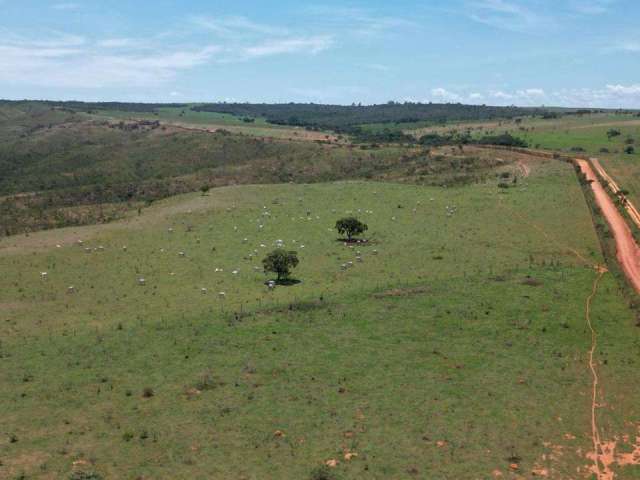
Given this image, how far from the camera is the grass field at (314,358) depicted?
1006 inches

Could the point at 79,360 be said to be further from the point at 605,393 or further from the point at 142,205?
the point at 142,205

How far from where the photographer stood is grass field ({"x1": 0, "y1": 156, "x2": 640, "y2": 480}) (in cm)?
2555

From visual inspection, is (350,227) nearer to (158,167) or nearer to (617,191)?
(617,191)

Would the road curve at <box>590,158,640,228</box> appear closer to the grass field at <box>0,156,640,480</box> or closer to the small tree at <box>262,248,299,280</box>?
the grass field at <box>0,156,640,480</box>

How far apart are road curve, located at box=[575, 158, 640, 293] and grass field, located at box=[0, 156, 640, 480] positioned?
87.5 inches

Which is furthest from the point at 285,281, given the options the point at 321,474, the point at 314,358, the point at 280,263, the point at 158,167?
the point at 158,167

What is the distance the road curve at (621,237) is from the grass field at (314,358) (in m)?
2.22

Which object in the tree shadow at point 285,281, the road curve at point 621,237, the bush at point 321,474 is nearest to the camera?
the bush at point 321,474

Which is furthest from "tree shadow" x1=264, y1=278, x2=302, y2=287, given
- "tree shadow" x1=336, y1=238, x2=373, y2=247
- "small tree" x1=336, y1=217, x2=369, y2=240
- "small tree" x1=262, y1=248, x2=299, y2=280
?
"small tree" x1=336, y1=217, x2=369, y2=240

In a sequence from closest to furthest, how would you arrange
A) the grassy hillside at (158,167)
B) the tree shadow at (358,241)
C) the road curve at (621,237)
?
the road curve at (621,237) < the tree shadow at (358,241) < the grassy hillside at (158,167)

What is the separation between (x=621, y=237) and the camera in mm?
60125

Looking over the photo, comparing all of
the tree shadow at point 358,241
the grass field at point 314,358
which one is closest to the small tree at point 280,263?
the grass field at point 314,358

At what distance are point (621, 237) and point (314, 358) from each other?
40118mm

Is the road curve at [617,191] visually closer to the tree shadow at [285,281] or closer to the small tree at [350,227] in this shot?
the small tree at [350,227]
